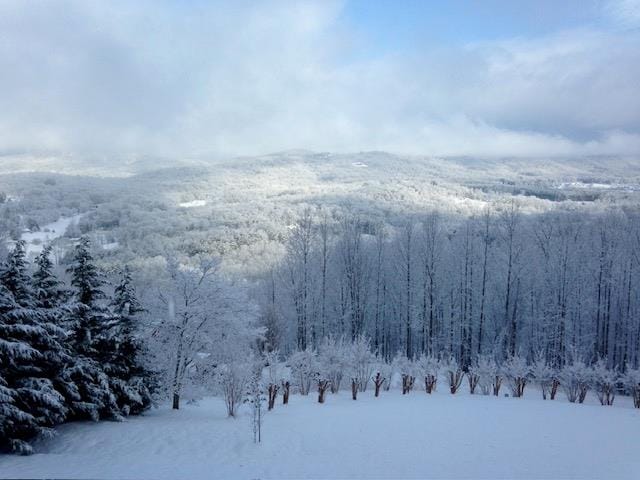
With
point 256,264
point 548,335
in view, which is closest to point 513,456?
point 548,335

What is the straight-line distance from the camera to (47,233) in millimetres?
72688

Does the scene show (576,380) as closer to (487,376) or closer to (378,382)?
(487,376)

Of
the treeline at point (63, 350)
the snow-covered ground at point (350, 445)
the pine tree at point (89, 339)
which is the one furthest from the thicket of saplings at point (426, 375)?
the pine tree at point (89, 339)

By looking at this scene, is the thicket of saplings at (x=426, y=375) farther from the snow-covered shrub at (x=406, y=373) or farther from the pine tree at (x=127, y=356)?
the pine tree at (x=127, y=356)

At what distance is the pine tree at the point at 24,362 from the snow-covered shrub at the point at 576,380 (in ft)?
73.4

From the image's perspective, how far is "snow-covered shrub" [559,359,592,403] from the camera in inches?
843

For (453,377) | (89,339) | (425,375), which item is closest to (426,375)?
(425,375)

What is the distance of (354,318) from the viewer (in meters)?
34.3

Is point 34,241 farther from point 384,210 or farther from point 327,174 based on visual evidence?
point 327,174

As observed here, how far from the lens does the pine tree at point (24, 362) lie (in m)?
10.5

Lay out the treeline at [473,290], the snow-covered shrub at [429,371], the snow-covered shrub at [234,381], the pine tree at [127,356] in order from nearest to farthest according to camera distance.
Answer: the pine tree at [127,356] → the snow-covered shrub at [234,381] → the snow-covered shrub at [429,371] → the treeline at [473,290]

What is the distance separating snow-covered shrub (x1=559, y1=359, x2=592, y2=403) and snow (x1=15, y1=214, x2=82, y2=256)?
206ft

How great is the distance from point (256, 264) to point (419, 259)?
31.3 m

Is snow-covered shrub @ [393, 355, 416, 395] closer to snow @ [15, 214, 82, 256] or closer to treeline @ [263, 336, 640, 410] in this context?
treeline @ [263, 336, 640, 410]
